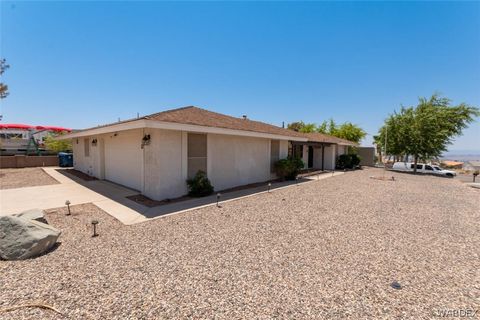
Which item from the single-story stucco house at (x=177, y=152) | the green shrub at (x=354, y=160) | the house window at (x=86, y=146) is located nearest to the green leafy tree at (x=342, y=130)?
the green shrub at (x=354, y=160)

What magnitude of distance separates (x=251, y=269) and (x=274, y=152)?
10.7 m

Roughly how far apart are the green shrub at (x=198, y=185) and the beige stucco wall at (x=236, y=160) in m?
0.79

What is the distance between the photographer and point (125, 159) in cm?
1062

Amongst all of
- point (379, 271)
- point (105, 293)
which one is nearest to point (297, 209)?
point (379, 271)

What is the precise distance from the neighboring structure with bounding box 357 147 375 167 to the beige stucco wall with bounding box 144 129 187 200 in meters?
26.5

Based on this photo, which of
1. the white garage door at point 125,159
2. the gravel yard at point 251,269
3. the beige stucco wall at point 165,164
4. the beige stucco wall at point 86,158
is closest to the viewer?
the gravel yard at point 251,269

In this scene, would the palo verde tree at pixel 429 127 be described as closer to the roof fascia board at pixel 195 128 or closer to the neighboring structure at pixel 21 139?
the roof fascia board at pixel 195 128

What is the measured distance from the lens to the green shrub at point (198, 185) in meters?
8.73

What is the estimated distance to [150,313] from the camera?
258cm

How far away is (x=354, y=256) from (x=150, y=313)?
3.64 meters

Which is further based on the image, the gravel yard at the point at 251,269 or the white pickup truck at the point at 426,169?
the white pickup truck at the point at 426,169

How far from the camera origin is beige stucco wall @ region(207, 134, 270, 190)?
32.6 ft

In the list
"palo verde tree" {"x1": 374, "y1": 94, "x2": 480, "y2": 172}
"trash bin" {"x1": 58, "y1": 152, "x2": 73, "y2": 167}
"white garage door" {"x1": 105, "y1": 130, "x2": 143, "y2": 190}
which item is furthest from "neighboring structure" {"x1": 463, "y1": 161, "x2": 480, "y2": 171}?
"trash bin" {"x1": 58, "y1": 152, "x2": 73, "y2": 167}

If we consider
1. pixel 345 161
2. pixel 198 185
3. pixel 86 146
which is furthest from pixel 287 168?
pixel 86 146
